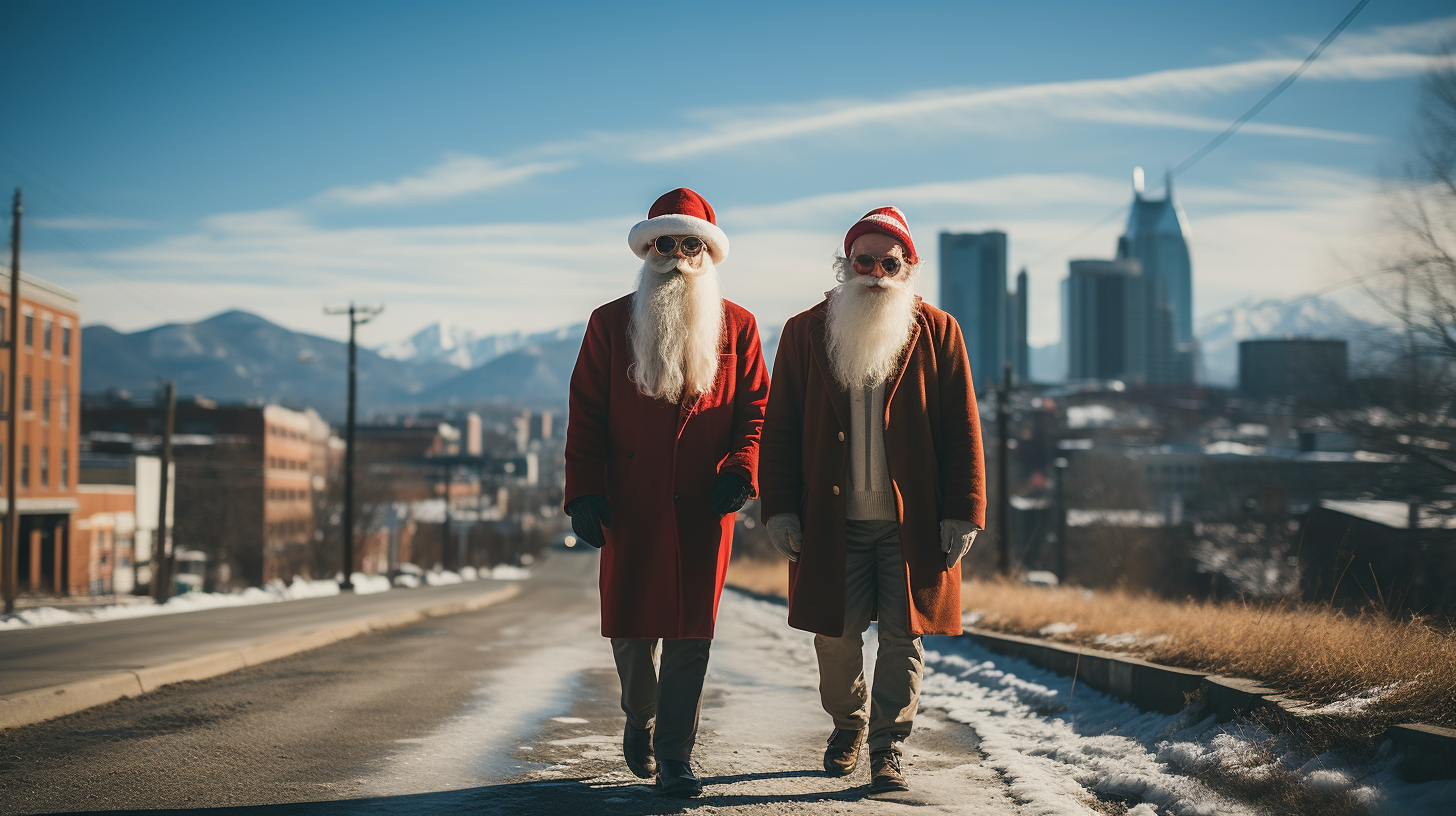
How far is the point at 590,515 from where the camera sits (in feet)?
14.5

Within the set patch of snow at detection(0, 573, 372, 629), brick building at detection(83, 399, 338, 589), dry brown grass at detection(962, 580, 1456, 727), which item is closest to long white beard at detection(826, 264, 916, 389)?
dry brown grass at detection(962, 580, 1456, 727)

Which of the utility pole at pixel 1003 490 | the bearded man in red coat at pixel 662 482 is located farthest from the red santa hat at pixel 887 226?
the utility pole at pixel 1003 490

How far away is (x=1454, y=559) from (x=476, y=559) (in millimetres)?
79635

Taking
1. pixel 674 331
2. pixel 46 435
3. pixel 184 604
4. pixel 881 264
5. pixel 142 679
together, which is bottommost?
pixel 184 604

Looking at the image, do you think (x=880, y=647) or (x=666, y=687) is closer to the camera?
(x=666, y=687)

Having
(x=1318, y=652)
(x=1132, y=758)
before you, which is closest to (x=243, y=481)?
(x=1132, y=758)

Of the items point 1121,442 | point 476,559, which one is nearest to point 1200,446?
point 1121,442

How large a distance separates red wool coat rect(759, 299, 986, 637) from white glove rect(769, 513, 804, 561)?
0.11 feet

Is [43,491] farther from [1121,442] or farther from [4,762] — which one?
[1121,442]

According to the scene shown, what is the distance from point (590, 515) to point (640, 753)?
102 centimetres

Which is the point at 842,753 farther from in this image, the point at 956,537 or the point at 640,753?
the point at 956,537

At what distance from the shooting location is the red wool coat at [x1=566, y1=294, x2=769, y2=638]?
4461 mm

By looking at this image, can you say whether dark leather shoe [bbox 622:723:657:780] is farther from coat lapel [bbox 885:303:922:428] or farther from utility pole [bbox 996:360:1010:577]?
utility pole [bbox 996:360:1010:577]

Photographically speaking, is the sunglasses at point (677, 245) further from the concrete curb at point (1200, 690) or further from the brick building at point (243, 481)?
the brick building at point (243, 481)
